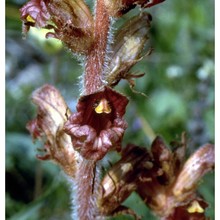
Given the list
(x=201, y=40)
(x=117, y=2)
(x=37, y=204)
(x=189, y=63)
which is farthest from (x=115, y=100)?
(x=201, y=40)

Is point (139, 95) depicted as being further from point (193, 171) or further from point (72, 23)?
point (72, 23)

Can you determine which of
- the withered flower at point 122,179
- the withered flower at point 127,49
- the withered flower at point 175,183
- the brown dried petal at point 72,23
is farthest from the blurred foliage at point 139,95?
the brown dried petal at point 72,23

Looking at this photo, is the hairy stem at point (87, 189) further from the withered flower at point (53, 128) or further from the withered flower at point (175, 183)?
the withered flower at point (175, 183)

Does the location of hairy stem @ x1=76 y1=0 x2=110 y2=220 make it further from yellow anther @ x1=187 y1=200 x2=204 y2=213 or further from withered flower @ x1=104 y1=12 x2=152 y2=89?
yellow anther @ x1=187 y1=200 x2=204 y2=213

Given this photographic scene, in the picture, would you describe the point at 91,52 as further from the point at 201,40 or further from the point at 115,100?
the point at 201,40

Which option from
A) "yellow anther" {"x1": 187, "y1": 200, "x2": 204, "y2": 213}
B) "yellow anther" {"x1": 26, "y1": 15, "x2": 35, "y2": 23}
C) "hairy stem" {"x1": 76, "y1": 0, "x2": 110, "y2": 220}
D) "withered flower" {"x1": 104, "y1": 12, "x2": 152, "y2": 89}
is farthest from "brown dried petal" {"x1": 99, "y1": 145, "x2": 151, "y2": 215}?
"yellow anther" {"x1": 26, "y1": 15, "x2": 35, "y2": 23}

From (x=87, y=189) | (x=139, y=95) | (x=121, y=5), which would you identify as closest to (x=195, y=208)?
(x=87, y=189)
